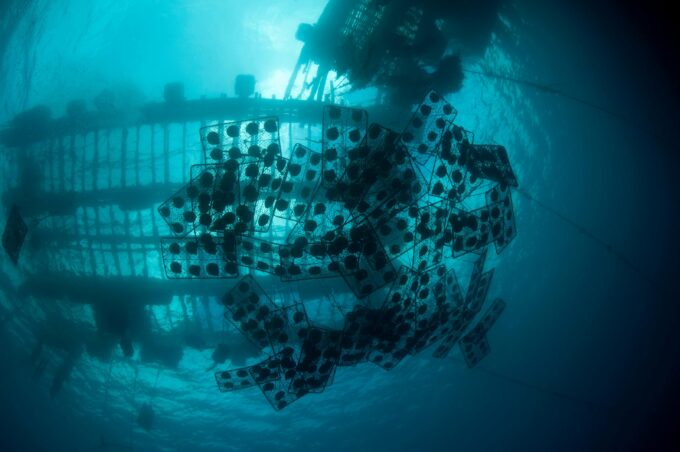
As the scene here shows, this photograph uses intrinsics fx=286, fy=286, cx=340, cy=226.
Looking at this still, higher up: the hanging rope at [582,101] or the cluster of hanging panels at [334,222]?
the hanging rope at [582,101]

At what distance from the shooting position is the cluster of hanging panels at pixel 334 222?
3.72 m

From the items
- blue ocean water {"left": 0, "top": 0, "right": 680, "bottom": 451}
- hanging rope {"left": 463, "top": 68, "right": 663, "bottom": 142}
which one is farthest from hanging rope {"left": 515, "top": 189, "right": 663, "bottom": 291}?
hanging rope {"left": 463, "top": 68, "right": 663, "bottom": 142}

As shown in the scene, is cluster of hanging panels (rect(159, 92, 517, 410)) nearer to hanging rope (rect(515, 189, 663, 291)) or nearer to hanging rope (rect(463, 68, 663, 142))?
hanging rope (rect(463, 68, 663, 142))

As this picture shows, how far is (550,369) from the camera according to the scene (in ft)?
72.2

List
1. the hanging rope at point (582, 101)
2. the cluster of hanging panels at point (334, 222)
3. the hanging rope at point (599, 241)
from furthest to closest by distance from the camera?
the hanging rope at point (599, 241)
the hanging rope at point (582, 101)
the cluster of hanging panels at point (334, 222)

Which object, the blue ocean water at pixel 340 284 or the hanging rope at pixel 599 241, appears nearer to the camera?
the blue ocean water at pixel 340 284

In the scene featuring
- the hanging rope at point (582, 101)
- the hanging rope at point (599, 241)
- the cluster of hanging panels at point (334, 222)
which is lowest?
the cluster of hanging panels at point (334, 222)

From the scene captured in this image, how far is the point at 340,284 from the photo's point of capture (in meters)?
5.71

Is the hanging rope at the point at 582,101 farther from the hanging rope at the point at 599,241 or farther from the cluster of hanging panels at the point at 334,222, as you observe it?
the cluster of hanging panels at the point at 334,222

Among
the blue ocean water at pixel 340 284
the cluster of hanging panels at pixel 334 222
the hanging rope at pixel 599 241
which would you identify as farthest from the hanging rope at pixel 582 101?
the cluster of hanging panels at pixel 334 222

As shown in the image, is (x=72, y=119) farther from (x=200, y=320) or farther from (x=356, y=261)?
(x=356, y=261)

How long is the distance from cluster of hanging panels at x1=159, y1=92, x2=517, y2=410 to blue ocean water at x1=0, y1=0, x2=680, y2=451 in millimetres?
Answer: 752

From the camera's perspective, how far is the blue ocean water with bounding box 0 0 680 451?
485 centimetres

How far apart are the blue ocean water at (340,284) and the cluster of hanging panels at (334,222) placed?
752 mm
